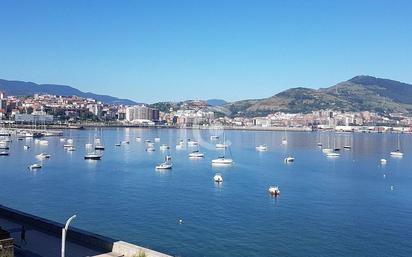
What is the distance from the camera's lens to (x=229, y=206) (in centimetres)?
2133

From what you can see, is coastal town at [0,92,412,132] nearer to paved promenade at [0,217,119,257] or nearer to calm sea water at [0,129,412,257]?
calm sea water at [0,129,412,257]

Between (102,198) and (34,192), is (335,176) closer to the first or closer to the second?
(102,198)

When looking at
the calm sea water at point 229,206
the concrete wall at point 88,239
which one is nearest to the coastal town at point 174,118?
the calm sea water at point 229,206

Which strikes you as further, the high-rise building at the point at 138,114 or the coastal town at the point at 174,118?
the high-rise building at the point at 138,114

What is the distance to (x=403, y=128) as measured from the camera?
15812 centimetres

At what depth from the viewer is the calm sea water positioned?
15461 mm

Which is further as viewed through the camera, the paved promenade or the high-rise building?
the high-rise building

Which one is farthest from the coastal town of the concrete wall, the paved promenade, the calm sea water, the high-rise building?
the paved promenade

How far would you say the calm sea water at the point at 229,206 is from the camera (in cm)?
1546

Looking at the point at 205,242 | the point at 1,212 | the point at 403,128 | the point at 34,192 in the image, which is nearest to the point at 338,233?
the point at 205,242

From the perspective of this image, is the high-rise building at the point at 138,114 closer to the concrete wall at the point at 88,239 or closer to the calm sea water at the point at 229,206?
the calm sea water at the point at 229,206

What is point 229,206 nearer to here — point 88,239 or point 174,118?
point 88,239

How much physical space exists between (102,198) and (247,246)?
10117mm

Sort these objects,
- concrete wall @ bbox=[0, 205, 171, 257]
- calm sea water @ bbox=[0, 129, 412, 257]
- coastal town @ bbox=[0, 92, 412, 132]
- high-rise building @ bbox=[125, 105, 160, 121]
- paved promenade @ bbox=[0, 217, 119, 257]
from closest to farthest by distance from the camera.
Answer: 1. concrete wall @ bbox=[0, 205, 171, 257]
2. paved promenade @ bbox=[0, 217, 119, 257]
3. calm sea water @ bbox=[0, 129, 412, 257]
4. coastal town @ bbox=[0, 92, 412, 132]
5. high-rise building @ bbox=[125, 105, 160, 121]
